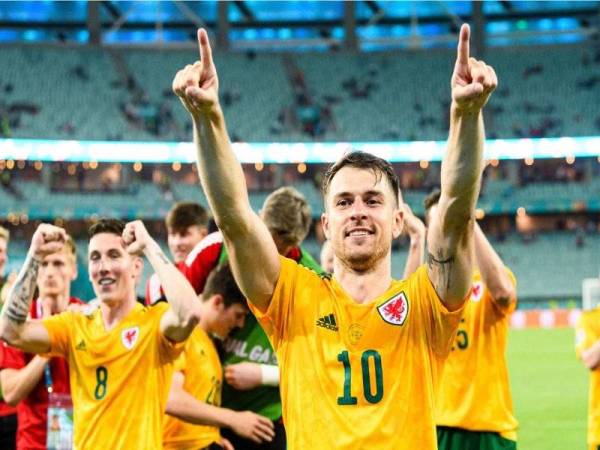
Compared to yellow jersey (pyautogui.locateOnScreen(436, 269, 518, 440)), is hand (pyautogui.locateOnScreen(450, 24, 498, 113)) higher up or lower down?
higher up

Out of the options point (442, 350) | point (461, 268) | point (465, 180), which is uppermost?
point (465, 180)

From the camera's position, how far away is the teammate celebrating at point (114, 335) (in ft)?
13.2

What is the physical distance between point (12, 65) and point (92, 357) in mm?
39632

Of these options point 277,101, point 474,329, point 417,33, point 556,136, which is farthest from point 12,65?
point 474,329

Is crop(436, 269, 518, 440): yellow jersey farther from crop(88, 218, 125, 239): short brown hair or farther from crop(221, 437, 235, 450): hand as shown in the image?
crop(88, 218, 125, 239): short brown hair

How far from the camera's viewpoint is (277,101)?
4291cm

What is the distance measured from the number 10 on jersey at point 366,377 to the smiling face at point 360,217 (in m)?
0.29

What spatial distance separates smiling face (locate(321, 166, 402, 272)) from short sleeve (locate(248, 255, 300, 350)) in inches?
7.0

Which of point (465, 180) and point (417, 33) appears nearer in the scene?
point (465, 180)

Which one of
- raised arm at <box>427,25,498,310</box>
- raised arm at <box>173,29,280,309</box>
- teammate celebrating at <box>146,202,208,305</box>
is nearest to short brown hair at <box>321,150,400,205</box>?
raised arm at <box>427,25,498,310</box>

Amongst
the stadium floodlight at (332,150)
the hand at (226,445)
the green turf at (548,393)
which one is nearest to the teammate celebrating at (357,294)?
the hand at (226,445)

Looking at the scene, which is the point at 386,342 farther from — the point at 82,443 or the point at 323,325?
the point at 82,443

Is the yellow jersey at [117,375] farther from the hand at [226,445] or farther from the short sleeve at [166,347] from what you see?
the hand at [226,445]

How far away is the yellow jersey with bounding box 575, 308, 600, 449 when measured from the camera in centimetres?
461
